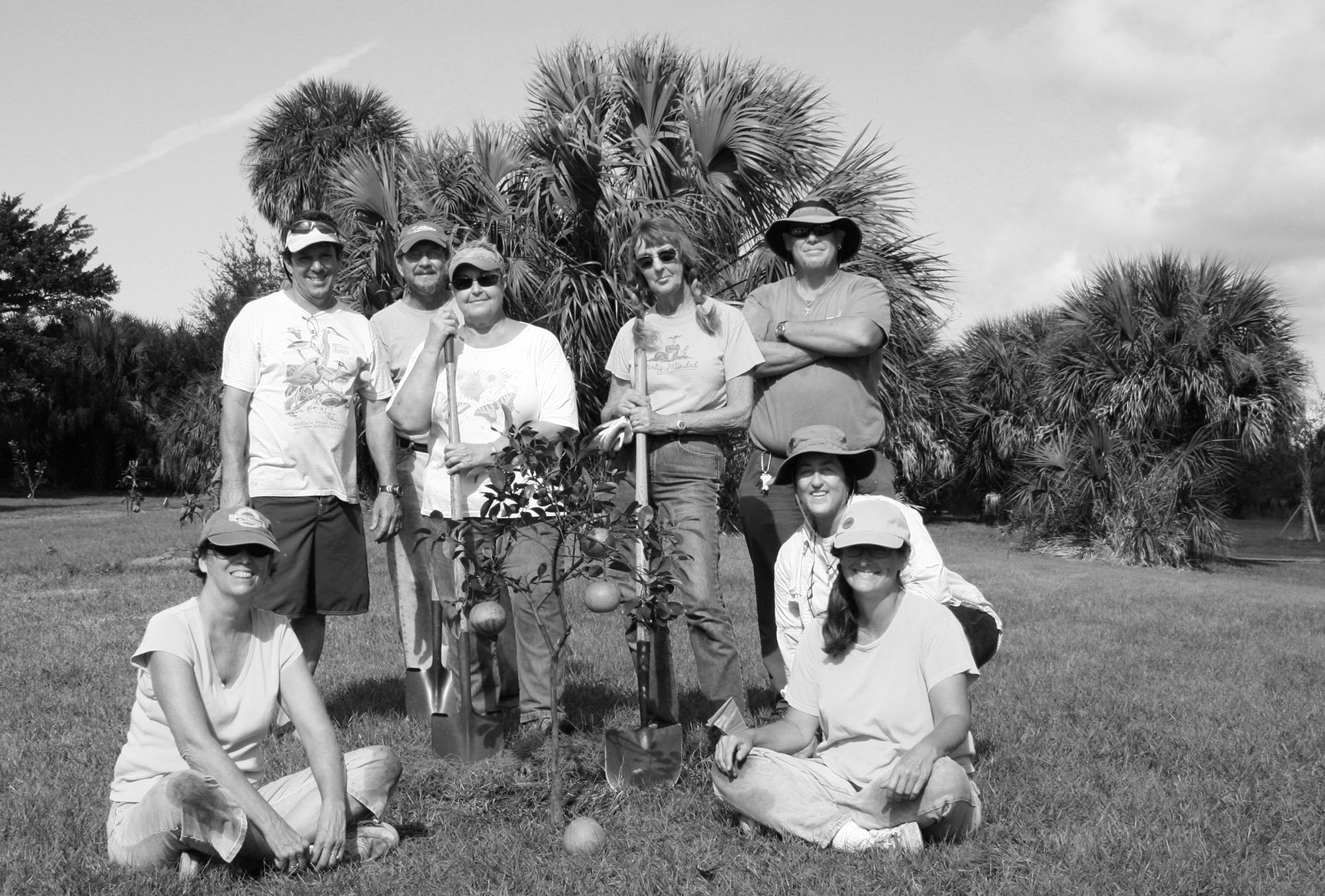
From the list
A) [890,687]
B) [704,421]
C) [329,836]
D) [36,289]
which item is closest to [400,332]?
[704,421]

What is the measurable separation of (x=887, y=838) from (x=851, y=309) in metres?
2.19

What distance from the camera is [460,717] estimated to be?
4348 millimetres

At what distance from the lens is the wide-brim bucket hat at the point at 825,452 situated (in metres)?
3.98

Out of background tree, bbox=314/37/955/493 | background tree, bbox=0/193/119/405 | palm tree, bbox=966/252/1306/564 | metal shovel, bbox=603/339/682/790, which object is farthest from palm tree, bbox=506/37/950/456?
background tree, bbox=0/193/119/405

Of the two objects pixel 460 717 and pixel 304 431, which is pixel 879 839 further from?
pixel 304 431

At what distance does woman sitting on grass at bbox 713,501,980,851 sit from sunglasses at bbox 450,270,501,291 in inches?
69.0

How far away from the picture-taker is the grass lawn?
3209mm

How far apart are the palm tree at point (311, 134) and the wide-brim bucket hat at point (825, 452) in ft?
64.8

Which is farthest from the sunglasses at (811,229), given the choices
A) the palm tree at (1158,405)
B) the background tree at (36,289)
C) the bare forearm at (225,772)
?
the background tree at (36,289)

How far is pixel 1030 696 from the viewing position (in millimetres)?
5684

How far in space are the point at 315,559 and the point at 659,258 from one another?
1.84 m

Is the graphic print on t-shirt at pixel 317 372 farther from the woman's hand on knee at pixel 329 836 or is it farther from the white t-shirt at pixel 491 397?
the woman's hand on knee at pixel 329 836

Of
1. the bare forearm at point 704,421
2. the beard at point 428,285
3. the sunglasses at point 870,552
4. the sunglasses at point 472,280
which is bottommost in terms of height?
the sunglasses at point 870,552

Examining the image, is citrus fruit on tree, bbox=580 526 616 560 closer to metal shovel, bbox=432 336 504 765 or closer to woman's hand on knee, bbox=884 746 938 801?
metal shovel, bbox=432 336 504 765
